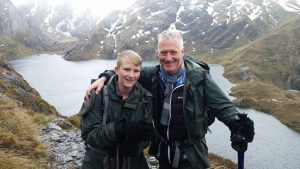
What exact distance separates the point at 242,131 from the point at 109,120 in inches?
92.4

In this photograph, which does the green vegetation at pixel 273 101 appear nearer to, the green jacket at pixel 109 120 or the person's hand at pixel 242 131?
the person's hand at pixel 242 131

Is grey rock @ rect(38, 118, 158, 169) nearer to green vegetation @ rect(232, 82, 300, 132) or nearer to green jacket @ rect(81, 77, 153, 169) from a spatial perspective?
green jacket @ rect(81, 77, 153, 169)

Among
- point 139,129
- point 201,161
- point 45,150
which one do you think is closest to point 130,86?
point 139,129

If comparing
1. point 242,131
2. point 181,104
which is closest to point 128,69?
point 181,104

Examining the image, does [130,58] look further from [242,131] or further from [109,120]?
[242,131]

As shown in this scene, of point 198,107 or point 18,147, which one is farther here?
point 18,147

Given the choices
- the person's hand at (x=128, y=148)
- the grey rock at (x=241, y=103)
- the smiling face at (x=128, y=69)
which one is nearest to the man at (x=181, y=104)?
the smiling face at (x=128, y=69)

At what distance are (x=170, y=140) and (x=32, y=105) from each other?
22.9 m

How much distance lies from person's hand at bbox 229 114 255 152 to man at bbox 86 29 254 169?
300 millimetres

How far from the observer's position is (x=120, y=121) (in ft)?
20.8

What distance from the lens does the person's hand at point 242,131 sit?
5914mm

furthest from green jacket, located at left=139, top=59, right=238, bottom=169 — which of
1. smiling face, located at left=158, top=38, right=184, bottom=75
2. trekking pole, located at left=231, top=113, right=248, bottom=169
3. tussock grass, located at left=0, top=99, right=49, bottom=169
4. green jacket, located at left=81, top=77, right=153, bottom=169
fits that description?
tussock grass, located at left=0, top=99, right=49, bottom=169

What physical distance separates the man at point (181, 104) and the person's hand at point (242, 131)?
300 mm

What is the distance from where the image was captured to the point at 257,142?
6925cm
